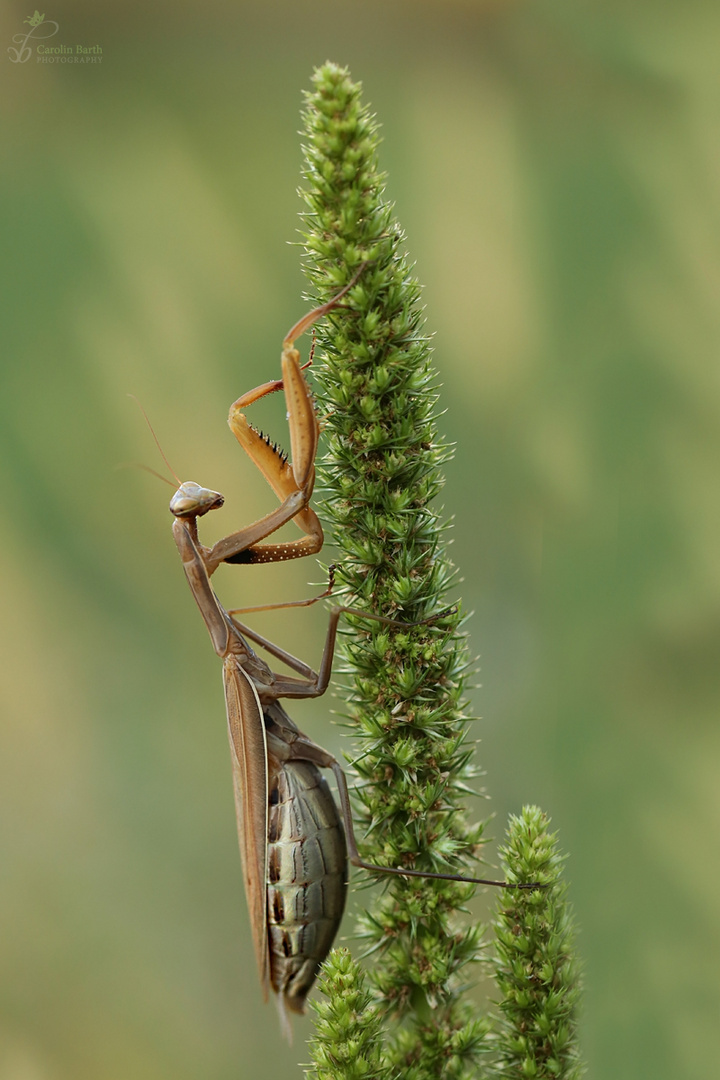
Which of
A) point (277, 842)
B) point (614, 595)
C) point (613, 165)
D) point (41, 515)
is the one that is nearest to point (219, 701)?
point (41, 515)

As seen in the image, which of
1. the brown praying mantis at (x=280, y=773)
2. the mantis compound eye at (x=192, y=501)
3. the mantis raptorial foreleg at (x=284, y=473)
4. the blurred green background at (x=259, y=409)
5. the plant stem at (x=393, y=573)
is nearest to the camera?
the plant stem at (x=393, y=573)

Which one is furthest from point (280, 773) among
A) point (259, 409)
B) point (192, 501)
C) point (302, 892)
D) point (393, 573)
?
point (259, 409)

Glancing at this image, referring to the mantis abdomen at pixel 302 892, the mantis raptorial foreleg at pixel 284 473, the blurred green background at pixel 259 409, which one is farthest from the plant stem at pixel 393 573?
the blurred green background at pixel 259 409

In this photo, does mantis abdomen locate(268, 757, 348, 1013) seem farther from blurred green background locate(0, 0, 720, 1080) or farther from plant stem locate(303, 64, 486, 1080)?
blurred green background locate(0, 0, 720, 1080)

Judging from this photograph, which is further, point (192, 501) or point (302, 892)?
point (192, 501)

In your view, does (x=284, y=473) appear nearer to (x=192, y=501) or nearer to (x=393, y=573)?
(x=192, y=501)

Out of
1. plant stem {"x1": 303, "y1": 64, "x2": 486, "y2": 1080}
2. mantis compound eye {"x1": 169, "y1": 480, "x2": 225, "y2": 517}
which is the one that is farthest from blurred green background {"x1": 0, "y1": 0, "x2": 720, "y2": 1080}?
plant stem {"x1": 303, "y1": 64, "x2": 486, "y2": 1080}

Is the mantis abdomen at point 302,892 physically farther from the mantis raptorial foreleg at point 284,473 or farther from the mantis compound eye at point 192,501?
the mantis compound eye at point 192,501
